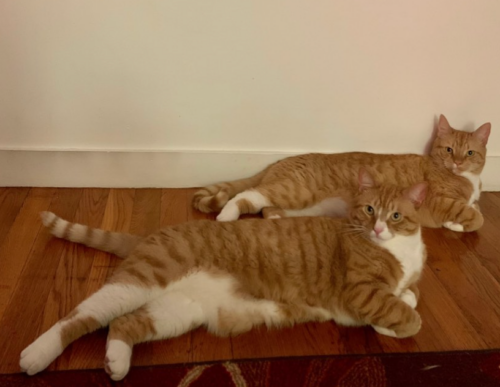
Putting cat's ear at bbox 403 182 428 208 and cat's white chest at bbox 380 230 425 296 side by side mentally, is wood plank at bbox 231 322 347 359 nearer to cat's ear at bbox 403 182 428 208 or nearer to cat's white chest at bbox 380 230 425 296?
cat's white chest at bbox 380 230 425 296

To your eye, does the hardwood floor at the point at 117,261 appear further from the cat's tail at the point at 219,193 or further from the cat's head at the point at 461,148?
the cat's head at the point at 461,148

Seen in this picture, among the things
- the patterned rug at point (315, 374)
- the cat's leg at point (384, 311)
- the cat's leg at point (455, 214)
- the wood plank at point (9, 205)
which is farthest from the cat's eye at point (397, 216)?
the wood plank at point (9, 205)

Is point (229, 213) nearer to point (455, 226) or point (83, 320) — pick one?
point (83, 320)

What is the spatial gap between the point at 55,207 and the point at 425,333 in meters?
1.95

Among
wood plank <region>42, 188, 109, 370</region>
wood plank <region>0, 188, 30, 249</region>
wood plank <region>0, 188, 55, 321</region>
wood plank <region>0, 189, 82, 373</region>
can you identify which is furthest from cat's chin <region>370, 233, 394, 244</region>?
wood plank <region>0, 188, 30, 249</region>

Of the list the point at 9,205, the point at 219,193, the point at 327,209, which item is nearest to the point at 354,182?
the point at 327,209

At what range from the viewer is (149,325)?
1757mm

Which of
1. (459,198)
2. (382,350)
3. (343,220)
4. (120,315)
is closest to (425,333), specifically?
(382,350)

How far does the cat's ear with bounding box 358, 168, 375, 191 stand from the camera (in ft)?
6.76

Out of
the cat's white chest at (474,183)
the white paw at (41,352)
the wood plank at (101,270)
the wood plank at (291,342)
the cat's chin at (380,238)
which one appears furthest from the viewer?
the cat's white chest at (474,183)

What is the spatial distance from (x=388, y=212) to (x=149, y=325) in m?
1.05

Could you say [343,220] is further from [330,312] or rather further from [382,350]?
[382,350]

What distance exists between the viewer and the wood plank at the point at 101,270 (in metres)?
1.68

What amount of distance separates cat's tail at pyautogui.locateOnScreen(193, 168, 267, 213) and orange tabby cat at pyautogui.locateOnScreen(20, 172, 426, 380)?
0.55m
